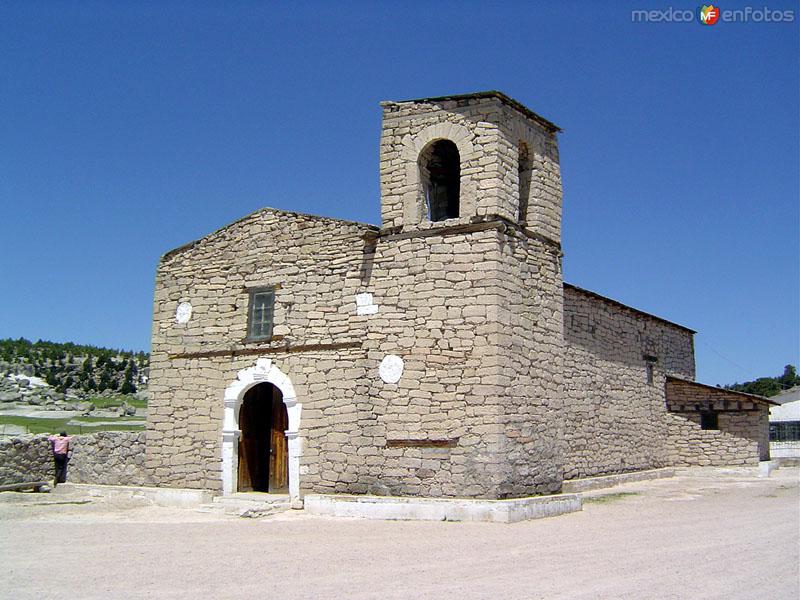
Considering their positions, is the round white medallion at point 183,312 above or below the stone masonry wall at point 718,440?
above

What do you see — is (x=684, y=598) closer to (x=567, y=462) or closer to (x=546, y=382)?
(x=546, y=382)

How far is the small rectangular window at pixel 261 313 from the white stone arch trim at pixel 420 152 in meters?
3.22

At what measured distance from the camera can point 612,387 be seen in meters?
18.3

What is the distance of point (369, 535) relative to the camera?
35.7ft

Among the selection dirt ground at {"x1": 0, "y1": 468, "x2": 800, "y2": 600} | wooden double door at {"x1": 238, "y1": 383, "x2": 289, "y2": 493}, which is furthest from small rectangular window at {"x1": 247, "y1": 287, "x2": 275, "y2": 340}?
dirt ground at {"x1": 0, "y1": 468, "x2": 800, "y2": 600}

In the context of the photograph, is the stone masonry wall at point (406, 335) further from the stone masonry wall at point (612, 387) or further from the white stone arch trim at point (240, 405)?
the stone masonry wall at point (612, 387)

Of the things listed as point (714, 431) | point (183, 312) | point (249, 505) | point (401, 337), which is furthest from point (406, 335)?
point (714, 431)

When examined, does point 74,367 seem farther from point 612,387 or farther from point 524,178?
point 524,178

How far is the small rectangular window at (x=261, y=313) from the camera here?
15.1 m

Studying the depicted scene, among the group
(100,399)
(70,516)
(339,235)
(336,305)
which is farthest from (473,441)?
(100,399)

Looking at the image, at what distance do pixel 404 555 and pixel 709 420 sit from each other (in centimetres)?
1454

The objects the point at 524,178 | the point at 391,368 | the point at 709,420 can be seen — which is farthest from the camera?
the point at 709,420

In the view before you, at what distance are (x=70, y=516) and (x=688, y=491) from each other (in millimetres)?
12321

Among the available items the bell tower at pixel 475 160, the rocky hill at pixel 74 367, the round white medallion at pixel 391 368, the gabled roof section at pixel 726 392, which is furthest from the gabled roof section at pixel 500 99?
the rocky hill at pixel 74 367
